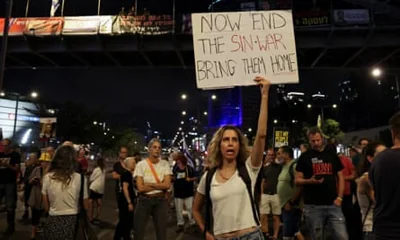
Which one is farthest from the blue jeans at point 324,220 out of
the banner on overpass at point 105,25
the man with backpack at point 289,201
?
the banner on overpass at point 105,25

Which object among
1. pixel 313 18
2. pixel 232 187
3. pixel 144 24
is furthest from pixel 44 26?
pixel 232 187

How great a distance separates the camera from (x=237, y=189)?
304 cm

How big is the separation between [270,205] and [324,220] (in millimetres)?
3392

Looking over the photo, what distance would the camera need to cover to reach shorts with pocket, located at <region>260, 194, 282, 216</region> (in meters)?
8.65

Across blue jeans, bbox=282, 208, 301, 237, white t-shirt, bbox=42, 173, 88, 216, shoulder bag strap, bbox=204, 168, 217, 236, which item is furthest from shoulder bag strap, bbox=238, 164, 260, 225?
blue jeans, bbox=282, 208, 301, 237

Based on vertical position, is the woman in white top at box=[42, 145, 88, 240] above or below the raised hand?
below

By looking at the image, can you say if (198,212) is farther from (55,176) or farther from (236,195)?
(55,176)

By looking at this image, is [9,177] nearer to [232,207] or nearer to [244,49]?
[244,49]

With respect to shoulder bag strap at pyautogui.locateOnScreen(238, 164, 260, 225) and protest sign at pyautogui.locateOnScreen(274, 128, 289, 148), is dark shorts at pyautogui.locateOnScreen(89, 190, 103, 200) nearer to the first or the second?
protest sign at pyautogui.locateOnScreen(274, 128, 289, 148)

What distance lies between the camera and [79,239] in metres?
4.64

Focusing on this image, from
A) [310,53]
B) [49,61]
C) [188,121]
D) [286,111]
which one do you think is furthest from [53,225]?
[188,121]

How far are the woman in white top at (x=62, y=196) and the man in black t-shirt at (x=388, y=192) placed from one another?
3339mm

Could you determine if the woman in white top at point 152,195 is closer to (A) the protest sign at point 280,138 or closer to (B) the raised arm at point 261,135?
(B) the raised arm at point 261,135

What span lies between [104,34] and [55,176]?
22381 mm
